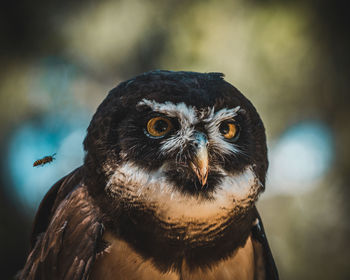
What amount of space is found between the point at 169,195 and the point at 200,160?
202 millimetres

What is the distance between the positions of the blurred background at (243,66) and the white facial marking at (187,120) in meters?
2.76

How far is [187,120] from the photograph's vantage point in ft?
4.15

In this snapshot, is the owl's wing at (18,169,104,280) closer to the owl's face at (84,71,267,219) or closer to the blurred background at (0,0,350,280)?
the owl's face at (84,71,267,219)

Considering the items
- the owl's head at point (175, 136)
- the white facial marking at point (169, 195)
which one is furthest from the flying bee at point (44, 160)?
the white facial marking at point (169, 195)

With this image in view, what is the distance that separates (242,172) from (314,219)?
340cm

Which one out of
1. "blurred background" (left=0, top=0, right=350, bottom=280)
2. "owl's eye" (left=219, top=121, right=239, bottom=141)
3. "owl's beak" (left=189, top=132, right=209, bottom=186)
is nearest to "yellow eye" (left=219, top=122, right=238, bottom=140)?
"owl's eye" (left=219, top=121, right=239, bottom=141)

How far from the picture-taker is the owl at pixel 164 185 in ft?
4.16

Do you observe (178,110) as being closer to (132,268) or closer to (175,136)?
(175,136)

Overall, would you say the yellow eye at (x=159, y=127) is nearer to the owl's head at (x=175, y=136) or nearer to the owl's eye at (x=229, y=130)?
the owl's head at (x=175, y=136)

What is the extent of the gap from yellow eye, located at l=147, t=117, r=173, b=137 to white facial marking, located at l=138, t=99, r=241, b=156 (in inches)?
1.4

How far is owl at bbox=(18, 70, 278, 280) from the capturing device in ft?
4.16

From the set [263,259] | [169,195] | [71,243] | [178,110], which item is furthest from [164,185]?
[263,259]

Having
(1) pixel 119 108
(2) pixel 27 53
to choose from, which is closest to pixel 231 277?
(1) pixel 119 108

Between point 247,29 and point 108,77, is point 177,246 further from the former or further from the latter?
point 247,29
